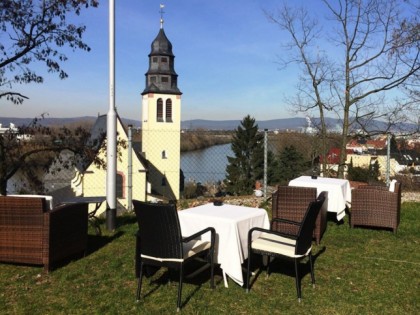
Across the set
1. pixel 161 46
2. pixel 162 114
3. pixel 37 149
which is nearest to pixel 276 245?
pixel 37 149

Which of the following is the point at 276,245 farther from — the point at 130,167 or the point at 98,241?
the point at 130,167

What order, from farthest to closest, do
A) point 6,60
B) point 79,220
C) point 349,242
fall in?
point 6,60 → point 349,242 → point 79,220

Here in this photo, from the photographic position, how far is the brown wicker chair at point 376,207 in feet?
20.3

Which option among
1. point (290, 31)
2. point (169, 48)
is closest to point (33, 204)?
point (290, 31)

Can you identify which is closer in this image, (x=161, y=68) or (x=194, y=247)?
(x=194, y=247)

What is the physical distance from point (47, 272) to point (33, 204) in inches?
31.4

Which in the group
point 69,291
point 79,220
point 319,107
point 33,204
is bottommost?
point 69,291

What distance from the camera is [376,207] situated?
6.27 m

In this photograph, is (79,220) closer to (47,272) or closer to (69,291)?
(47,272)

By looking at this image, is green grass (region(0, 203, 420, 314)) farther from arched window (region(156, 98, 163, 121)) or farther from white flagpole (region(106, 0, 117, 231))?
arched window (region(156, 98, 163, 121))

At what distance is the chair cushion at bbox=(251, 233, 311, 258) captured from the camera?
3.68 meters

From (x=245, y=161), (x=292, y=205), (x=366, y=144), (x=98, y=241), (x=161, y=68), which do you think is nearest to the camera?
(x=292, y=205)

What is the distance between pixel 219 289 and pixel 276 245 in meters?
0.72

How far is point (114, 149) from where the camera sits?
20.0 ft
